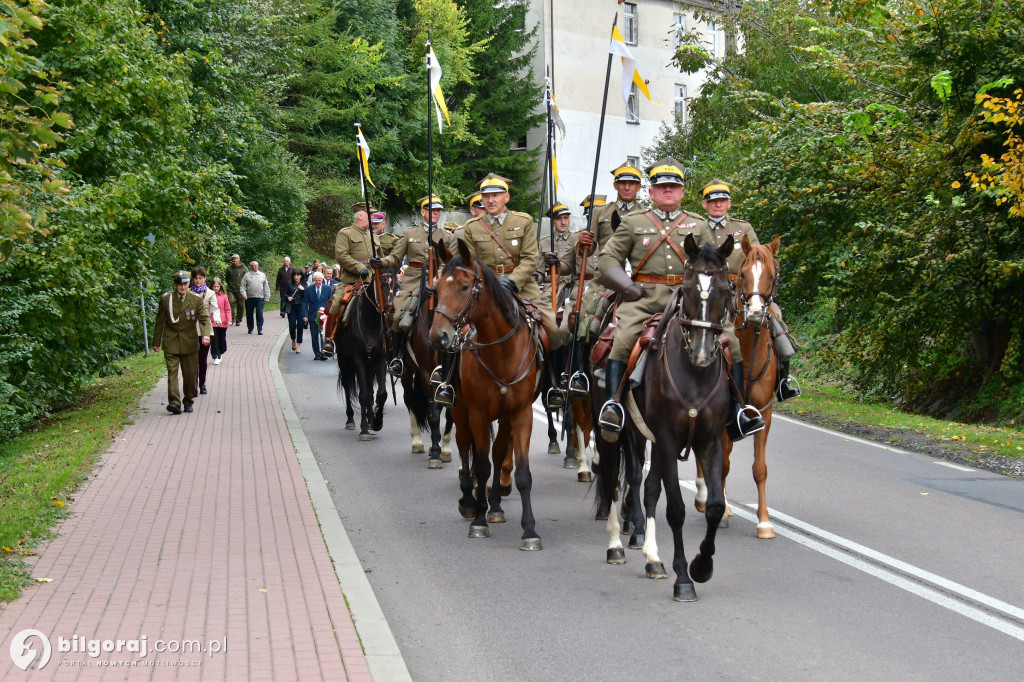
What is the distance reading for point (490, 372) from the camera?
9.23 m

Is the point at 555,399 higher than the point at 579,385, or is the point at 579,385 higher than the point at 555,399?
the point at 579,385

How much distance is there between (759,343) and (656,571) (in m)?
2.58

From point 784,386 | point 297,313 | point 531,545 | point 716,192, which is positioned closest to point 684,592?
point 531,545

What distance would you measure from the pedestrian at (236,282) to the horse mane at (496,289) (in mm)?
25342

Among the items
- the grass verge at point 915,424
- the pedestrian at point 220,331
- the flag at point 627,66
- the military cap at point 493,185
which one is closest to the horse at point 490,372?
the military cap at point 493,185

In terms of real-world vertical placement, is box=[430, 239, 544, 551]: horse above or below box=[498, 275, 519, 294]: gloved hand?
below

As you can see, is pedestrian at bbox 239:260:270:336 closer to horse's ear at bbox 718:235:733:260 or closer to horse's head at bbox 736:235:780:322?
horse's head at bbox 736:235:780:322

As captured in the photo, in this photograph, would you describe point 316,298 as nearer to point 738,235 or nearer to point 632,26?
point 738,235

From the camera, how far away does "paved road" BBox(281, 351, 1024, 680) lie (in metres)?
6.11

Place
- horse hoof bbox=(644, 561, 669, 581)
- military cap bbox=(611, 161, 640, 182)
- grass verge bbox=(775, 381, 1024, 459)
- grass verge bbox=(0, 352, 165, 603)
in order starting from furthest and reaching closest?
grass verge bbox=(775, 381, 1024, 459) → military cap bbox=(611, 161, 640, 182) → grass verge bbox=(0, 352, 165, 603) → horse hoof bbox=(644, 561, 669, 581)

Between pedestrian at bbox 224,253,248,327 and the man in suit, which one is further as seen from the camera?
pedestrian at bbox 224,253,248,327

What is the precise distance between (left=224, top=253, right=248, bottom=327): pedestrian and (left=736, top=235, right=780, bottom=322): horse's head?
2632cm

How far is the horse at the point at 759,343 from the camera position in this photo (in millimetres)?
8805

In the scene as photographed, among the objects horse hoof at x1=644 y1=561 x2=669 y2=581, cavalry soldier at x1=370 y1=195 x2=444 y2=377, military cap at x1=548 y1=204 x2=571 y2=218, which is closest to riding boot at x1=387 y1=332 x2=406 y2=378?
cavalry soldier at x1=370 y1=195 x2=444 y2=377
